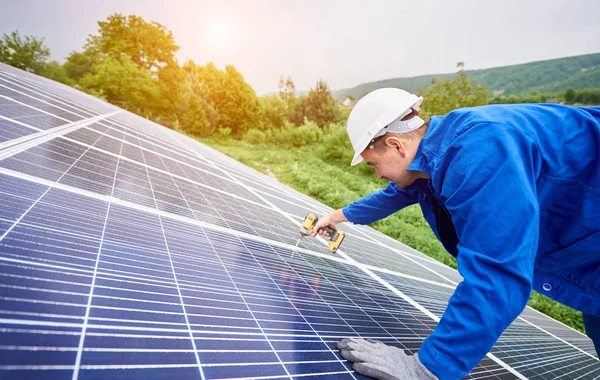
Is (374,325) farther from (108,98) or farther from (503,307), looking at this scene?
(108,98)

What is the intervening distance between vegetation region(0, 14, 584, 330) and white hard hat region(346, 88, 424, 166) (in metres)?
15.8

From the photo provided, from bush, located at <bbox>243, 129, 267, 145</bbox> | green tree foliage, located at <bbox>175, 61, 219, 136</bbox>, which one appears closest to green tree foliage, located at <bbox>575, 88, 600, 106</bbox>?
bush, located at <bbox>243, 129, 267, 145</bbox>

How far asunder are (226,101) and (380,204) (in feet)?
147

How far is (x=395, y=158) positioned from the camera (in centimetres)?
276

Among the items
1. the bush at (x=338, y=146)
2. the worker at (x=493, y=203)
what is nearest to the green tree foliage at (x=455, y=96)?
the bush at (x=338, y=146)

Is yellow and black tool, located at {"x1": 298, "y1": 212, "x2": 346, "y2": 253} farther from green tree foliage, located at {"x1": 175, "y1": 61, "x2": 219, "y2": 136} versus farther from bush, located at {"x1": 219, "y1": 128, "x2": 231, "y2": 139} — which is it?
bush, located at {"x1": 219, "y1": 128, "x2": 231, "y2": 139}

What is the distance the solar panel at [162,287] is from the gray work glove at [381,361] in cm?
7

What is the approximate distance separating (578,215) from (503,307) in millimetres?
1115

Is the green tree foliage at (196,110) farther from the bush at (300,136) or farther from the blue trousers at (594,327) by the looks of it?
the blue trousers at (594,327)

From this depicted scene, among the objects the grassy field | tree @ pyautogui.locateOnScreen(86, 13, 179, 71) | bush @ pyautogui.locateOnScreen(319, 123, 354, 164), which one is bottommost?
the grassy field

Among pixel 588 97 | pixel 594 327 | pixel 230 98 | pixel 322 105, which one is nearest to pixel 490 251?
pixel 594 327

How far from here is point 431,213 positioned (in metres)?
3.19

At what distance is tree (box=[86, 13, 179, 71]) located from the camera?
51000mm

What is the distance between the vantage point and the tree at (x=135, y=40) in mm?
51000
